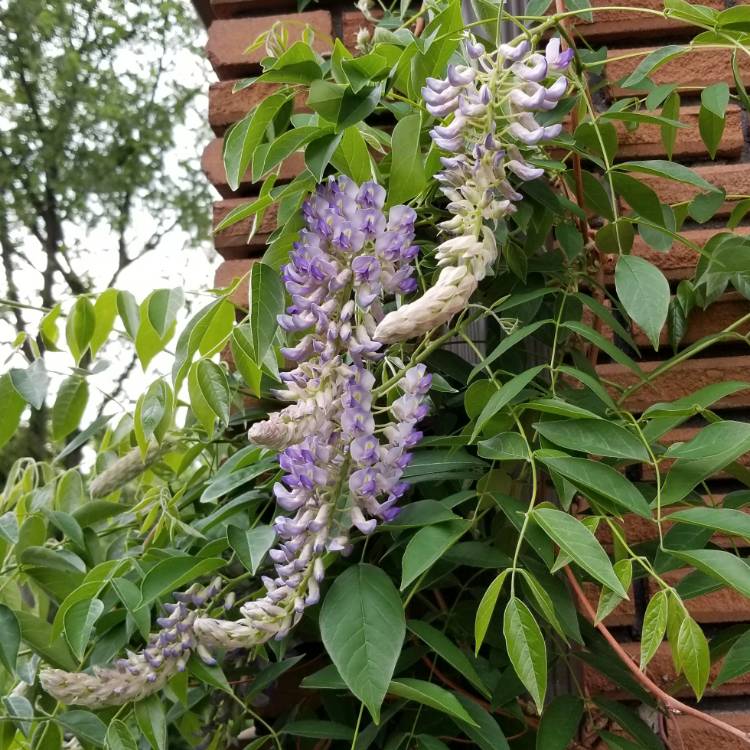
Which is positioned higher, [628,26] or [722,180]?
[628,26]

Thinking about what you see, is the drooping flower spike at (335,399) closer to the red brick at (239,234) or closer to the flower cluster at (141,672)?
the flower cluster at (141,672)

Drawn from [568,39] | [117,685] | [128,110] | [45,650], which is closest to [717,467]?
[568,39]

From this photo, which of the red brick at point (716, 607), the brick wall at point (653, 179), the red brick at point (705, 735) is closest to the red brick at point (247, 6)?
the brick wall at point (653, 179)

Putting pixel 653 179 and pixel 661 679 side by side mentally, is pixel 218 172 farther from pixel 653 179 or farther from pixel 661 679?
pixel 661 679

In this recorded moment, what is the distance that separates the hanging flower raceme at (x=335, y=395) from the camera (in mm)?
644

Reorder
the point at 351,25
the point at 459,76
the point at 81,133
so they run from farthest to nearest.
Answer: the point at 81,133, the point at 351,25, the point at 459,76

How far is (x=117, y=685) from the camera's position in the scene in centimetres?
77

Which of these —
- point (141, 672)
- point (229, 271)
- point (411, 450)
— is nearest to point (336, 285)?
point (411, 450)

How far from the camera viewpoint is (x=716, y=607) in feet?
3.33

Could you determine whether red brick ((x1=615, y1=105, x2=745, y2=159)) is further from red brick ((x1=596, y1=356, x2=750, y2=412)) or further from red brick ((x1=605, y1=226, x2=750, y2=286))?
red brick ((x1=596, y1=356, x2=750, y2=412))

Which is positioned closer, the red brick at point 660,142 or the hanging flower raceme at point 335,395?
the hanging flower raceme at point 335,395

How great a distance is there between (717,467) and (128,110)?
784 cm

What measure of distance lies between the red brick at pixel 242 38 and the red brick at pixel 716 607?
80 cm

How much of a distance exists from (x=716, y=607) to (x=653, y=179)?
1.72 ft
